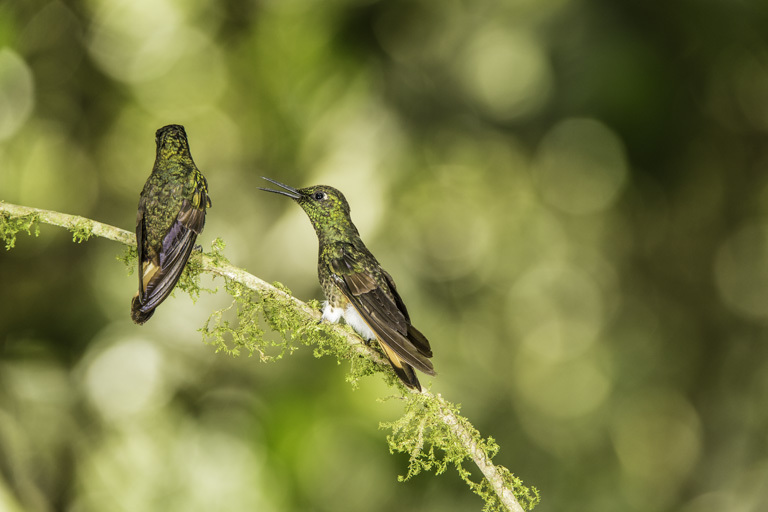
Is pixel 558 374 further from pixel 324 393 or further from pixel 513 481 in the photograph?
pixel 513 481

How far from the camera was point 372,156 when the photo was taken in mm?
7926

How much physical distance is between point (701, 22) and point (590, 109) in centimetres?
165

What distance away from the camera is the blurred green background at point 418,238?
688 cm

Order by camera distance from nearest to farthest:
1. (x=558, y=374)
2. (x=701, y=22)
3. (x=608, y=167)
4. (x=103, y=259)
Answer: (x=103, y=259), (x=701, y=22), (x=608, y=167), (x=558, y=374)

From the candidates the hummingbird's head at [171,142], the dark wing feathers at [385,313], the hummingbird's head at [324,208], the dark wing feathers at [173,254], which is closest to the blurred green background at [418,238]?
the hummingbird's head at [324,208]

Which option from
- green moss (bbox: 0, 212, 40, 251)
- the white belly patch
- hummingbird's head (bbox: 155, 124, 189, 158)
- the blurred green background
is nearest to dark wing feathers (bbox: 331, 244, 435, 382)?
the white belly patch

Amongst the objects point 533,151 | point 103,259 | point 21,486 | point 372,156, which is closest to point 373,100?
point 372,156

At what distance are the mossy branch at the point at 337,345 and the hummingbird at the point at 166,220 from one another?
0.15 metres

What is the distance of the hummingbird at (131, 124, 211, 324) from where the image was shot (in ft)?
7.82

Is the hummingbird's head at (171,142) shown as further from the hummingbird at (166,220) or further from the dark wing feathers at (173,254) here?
the dark wing feathers at (173,254)

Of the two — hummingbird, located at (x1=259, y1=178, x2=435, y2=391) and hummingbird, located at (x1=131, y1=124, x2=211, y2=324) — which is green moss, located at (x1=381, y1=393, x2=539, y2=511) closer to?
hummingbird, located at (x1=259, y1=178, x2=435, y2=391)

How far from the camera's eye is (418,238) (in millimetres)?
8172

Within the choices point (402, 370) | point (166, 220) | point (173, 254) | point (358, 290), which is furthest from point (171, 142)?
point (402, 370)

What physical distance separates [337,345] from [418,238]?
5240 millimetres
